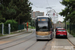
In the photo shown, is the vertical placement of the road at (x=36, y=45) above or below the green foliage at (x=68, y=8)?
below

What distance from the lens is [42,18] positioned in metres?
21.2

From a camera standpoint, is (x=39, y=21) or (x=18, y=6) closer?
(x=39, y=21)

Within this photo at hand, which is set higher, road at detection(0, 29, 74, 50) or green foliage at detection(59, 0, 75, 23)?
green foliage at detection(59, 0, 75, 23)

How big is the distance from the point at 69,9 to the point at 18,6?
25.8 metres

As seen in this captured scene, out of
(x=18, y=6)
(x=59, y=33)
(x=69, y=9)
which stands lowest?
(x=59, y=33)

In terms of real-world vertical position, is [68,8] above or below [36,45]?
above

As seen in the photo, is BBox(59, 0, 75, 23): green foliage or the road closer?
the road

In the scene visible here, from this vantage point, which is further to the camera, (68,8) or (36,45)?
(68,8)

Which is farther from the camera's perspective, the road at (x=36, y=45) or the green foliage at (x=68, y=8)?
the green foliage at (x=68, y=8)

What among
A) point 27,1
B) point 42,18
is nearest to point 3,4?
point 42,18

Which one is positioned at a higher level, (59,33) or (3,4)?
(3,4)

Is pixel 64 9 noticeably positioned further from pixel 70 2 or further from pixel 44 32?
pixel 44 32

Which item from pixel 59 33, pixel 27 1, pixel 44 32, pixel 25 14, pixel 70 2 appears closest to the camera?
pixel 44 32

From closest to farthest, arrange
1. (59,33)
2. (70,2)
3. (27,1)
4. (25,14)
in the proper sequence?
(59,33) → (70,2) → (25,14) → (27,1)
